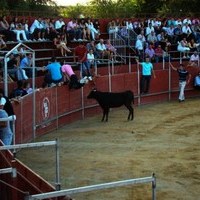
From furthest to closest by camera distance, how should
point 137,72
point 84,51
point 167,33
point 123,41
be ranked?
point 167,33 < point 123,41 < point 137,72 < point 84,51

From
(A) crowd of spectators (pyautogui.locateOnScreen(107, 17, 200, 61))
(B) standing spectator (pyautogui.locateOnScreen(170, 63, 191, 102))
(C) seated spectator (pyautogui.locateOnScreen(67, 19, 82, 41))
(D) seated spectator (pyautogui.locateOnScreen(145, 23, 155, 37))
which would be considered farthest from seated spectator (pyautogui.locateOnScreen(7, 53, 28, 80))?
(D) seated spectator (pyautogui.locateOnScreen(145, 23, 155, 37))

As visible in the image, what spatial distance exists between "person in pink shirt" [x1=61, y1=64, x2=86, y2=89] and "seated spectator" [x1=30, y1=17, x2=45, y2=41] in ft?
16.9

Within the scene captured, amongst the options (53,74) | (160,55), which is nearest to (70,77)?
(53,74)

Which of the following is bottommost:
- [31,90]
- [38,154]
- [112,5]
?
[38,154]

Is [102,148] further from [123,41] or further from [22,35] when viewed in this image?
[123,41]

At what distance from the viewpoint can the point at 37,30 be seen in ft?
77.3

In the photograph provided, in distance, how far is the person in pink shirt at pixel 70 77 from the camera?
1841 centimetres

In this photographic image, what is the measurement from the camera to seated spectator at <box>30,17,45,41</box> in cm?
2318

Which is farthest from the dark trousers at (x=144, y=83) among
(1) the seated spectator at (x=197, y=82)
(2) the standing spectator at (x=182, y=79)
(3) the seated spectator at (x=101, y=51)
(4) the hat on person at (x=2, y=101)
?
(4) the hat on person at (x=2, y=101)

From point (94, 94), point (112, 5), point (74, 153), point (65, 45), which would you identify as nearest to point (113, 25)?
point (65, 45)

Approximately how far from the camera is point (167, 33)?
97.6 ft

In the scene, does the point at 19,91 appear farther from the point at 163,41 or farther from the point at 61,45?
the point at 163,41

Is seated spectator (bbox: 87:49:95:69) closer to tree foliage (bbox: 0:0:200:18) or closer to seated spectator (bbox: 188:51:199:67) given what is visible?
seated spectator (bbox: 188:51:199:67)

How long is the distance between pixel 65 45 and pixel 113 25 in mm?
5197
